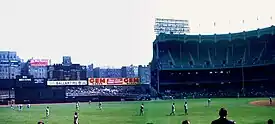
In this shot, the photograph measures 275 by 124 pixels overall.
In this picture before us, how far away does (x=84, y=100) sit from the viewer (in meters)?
93.1

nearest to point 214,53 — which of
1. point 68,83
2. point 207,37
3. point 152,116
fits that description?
point 207,37

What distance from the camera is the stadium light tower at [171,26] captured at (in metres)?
113

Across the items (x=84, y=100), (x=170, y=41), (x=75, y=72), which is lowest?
(x=84, y=100)

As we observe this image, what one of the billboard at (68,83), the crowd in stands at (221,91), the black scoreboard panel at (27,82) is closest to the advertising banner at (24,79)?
the black scoreboard panel at (27,82)

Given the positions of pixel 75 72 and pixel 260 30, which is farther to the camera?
pixel 75 72

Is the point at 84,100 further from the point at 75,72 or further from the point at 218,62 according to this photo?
the point at 218,62

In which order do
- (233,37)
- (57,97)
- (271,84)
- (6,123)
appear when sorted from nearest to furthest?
(6,123) < (271,84) < (57,97) < (233,37)

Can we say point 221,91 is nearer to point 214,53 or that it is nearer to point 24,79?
point 214,53

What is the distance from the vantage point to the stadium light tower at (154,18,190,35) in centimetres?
11312

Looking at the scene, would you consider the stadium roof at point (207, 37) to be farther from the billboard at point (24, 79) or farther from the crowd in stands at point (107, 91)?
the billboard at point (24, 79)

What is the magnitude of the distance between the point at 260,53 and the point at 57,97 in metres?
50.9

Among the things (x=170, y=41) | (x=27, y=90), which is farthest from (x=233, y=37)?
(x=27, y=90)

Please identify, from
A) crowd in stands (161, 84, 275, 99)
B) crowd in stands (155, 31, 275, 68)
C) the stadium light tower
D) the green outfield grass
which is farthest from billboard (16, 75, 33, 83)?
the stadium light tower

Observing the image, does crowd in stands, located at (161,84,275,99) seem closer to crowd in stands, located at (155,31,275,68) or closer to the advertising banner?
Answer: crowd in stands, located at (155,31,275,68)
